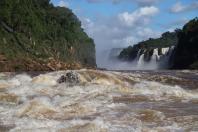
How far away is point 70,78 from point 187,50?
3487 inches

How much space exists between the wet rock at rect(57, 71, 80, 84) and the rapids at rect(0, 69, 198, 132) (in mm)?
341

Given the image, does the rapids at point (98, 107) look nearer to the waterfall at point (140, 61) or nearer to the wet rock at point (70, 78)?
the wet rock at point (70, 78)

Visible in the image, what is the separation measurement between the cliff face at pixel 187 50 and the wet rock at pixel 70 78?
7863 centimetres

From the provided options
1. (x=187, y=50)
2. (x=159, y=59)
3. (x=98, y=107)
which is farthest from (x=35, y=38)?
(x=98, y=107)

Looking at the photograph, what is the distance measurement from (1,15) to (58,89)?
261ft

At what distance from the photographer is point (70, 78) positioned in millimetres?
37844

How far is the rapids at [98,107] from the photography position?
65.3 feet

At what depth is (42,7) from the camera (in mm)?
149750

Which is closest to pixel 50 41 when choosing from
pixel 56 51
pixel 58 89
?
pixel 56 51

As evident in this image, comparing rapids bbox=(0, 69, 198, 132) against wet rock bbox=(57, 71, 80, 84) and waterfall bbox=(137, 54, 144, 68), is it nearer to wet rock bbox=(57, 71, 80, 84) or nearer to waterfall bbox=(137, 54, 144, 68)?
wet rock bbox=(57, 71, 80, 84)

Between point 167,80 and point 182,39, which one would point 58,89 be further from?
point 182,39

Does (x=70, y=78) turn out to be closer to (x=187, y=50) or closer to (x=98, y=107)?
(x=98, y=107)

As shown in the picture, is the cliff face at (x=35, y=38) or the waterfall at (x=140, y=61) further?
the waterfall at (x=140, y=61)

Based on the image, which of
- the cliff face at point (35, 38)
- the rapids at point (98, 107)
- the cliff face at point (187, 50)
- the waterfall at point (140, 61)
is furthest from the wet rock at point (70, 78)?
the waterfall at point (140, 61)
